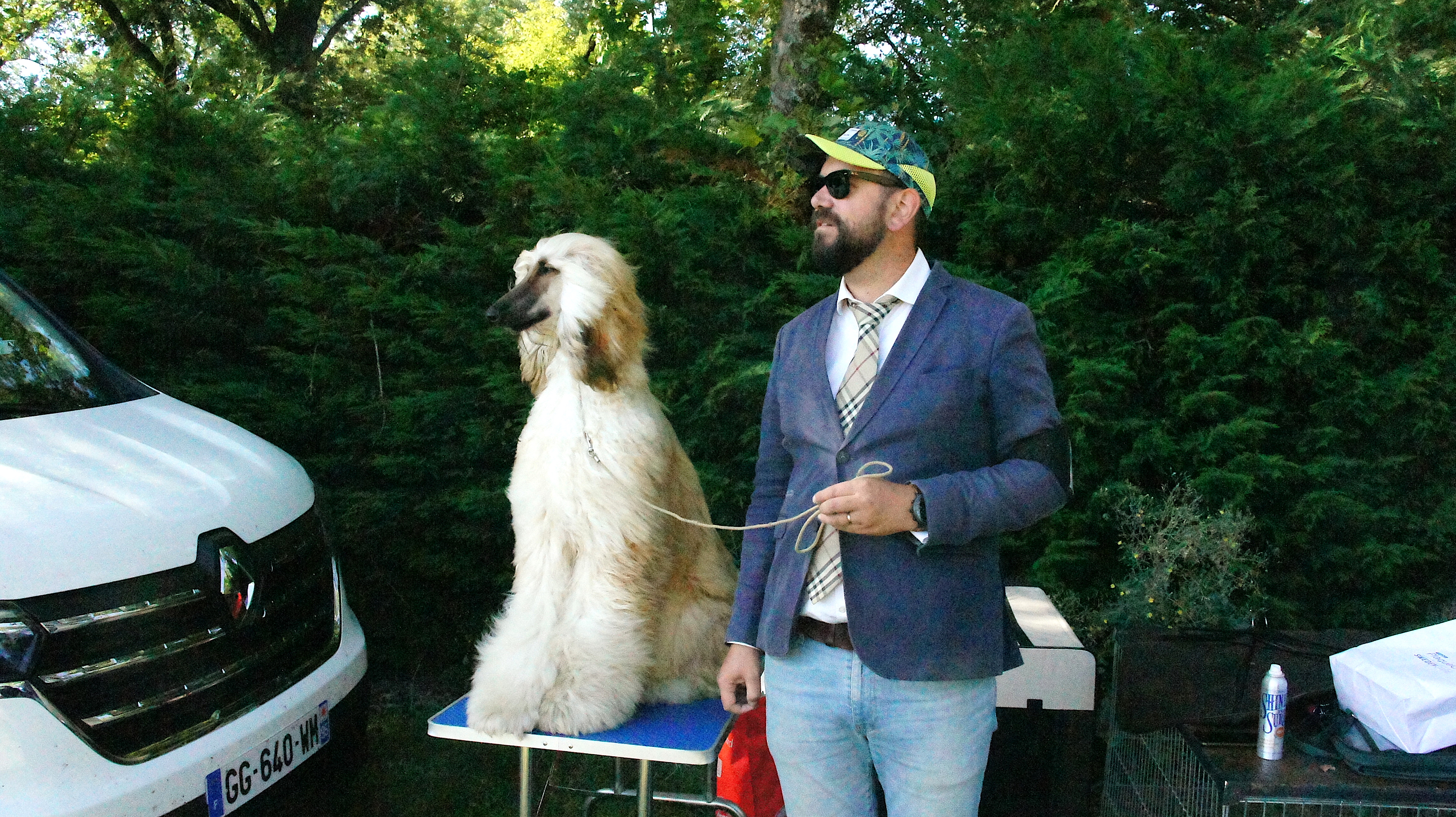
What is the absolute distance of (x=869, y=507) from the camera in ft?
5.84

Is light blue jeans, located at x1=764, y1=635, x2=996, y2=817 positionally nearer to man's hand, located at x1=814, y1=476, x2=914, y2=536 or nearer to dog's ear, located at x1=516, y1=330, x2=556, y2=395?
man's hand, located at x1=814, y1=476, x2=914, y2=536

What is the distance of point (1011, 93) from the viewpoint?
164 inches

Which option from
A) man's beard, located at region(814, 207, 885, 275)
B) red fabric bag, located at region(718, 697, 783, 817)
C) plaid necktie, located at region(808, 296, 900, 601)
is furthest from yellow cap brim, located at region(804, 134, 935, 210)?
red fabric bag, located at region(718, 697, 783, 817)

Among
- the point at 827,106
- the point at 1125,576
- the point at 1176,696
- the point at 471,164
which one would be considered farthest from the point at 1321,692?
the point at 471,164

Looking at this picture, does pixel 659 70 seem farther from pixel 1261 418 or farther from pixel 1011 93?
pixel 1261 418

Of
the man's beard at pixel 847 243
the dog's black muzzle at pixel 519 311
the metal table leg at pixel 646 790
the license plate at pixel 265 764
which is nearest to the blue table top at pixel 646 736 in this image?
the metal table leg at pixel 646 790

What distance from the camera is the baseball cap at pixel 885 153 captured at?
2037 millimetres

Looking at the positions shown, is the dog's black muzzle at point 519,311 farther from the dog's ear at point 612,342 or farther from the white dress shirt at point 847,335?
the white dress shirt at point 847,335

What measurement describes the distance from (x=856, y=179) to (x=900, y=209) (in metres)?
0.11

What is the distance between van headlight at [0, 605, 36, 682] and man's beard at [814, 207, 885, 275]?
184 centimetres

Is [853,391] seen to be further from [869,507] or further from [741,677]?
[741,677]

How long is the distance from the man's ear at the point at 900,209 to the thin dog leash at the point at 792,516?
19.4 inches

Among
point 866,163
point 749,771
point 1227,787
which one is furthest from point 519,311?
point 1227,787

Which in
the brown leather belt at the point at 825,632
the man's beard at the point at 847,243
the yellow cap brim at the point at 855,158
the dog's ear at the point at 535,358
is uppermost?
the yellow cap brim at the point at 855,158
